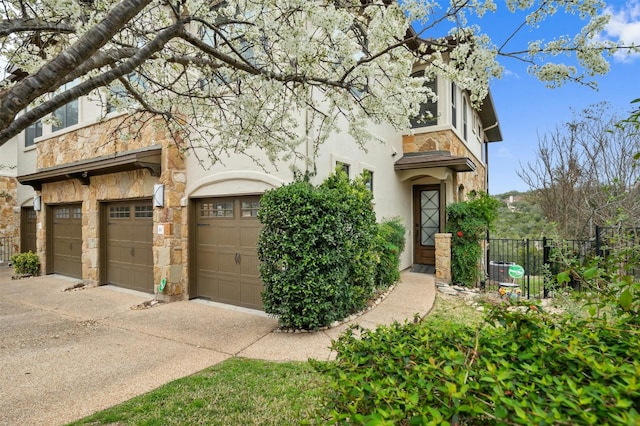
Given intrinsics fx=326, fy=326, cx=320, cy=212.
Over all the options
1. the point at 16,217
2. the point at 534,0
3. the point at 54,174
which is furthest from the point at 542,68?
the point at 16,217

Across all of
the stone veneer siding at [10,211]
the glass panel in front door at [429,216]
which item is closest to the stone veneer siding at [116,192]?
the stone veneer siding at [10,211]

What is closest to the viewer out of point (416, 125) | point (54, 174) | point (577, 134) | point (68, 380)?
point (68, 380)

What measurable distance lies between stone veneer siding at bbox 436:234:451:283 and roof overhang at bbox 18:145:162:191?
23.4 feet

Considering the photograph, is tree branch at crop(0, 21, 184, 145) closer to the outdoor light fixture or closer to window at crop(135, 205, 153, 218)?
the outdoor light fixture

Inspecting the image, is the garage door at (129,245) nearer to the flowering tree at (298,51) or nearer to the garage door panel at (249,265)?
the garage door panel at (249,265)

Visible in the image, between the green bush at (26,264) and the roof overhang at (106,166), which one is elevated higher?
the roof overhang at (106,166)

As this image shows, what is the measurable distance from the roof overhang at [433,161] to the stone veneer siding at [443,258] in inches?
78.6

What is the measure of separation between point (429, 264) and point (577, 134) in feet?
24.9

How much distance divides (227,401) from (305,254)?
223 cm

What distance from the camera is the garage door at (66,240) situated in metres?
10.1

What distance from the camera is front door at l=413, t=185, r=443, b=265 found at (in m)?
10.6

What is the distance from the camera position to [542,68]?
9.73ft

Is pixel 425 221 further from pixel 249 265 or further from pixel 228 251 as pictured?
pixel 228 251

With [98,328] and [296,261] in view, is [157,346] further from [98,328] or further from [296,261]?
[296,261]
